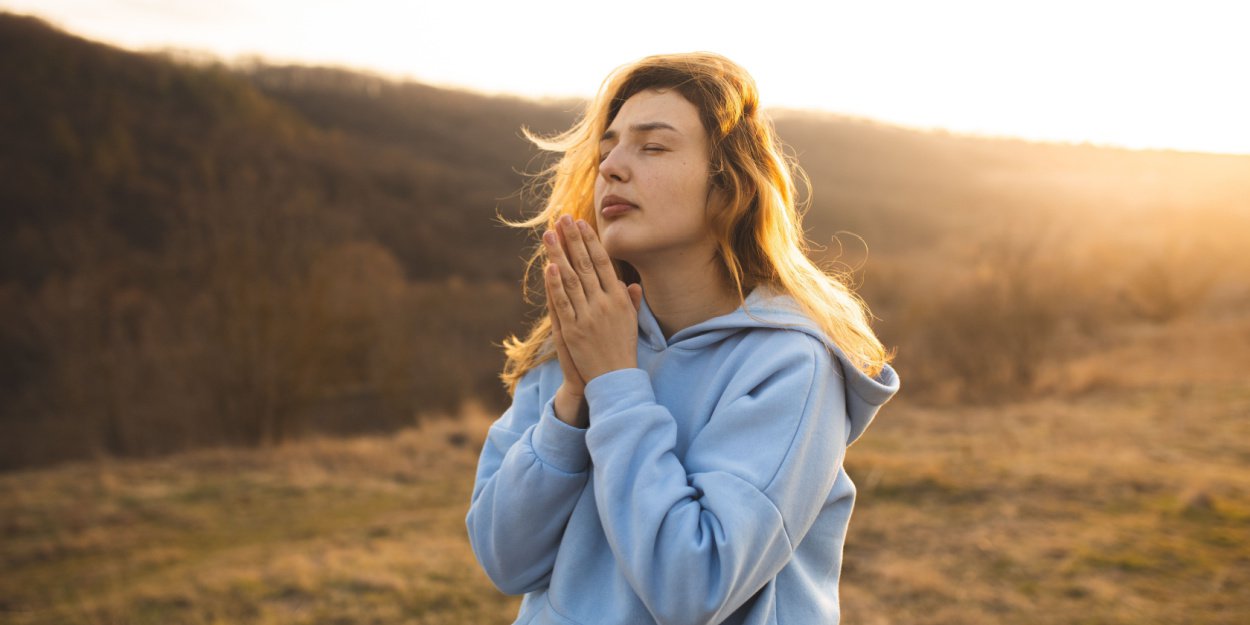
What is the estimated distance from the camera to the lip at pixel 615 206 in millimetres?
1544

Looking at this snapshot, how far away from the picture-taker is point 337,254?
1730cm

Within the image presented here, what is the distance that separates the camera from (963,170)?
1807 inches

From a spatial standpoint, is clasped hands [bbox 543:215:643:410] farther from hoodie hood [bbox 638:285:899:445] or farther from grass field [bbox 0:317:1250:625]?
grass field [bbox 0:317:1250:625]

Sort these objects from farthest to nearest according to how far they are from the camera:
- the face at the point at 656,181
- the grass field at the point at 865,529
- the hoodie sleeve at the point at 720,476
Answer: the grass field at the point at 865,529, the face at the point at 656,181, the hoodie sleeve at the point at 720,476

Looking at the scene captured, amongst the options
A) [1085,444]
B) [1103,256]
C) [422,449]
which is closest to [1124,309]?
[1103,256]

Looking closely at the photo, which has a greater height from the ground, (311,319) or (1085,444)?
(1085,444)

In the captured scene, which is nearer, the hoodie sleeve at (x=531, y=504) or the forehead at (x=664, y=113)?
the hoodie sleeve at (x=531, y=504)

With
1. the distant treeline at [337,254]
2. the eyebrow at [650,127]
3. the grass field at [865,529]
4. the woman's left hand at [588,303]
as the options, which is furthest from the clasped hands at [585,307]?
the grass field at [865,529]

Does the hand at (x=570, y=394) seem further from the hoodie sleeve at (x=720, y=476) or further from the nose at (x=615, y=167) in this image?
the nose at (x=615, y=167)

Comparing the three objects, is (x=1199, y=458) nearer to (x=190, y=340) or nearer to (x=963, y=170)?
(x=190, y=340)

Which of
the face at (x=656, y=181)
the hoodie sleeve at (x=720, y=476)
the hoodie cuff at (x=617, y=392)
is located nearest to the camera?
the hoodie sleeve at (x=720, y=476)

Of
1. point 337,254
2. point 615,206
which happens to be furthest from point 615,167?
point 337,254

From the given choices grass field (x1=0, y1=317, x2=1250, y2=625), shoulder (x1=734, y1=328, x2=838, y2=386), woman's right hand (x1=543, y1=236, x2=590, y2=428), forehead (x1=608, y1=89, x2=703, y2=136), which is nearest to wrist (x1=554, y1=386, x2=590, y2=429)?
woman's right hand (x1=543, y1=236, x2=590, y2=428)

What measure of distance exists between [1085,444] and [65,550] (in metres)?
9.60
